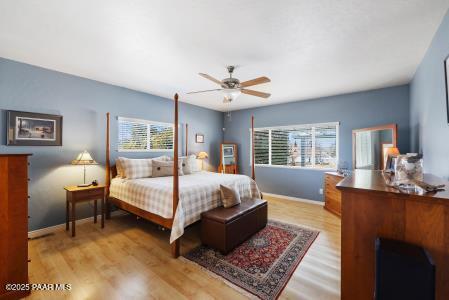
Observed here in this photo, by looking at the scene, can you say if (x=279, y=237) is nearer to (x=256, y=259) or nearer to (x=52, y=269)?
(x=256, y=259)

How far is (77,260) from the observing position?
7.41 feet

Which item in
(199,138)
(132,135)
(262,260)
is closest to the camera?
(262,260)

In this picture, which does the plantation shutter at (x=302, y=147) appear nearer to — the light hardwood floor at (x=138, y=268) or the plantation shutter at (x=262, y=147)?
the plantation shutter at (x=262, y=147)

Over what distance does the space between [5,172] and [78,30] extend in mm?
1530

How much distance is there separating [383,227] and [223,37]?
218cm

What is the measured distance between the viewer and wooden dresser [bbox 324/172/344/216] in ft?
12.1

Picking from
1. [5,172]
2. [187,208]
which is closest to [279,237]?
[187,208]

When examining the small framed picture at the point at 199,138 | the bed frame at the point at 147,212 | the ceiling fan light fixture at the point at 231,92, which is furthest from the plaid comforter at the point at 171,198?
the small framed picture at the point at 199,138

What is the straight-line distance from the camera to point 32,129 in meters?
2.88

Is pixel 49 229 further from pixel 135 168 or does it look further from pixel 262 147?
pixel 262 147

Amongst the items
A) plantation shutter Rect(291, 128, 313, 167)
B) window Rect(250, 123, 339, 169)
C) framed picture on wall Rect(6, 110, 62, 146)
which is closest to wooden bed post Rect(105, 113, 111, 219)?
framed picture on wall Rect(6, 110, 62, 146)

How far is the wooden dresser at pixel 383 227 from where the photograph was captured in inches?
40.2

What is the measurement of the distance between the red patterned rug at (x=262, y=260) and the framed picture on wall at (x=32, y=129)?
2795mm

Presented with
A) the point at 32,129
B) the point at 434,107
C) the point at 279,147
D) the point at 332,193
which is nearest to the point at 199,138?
the point at 279,147
